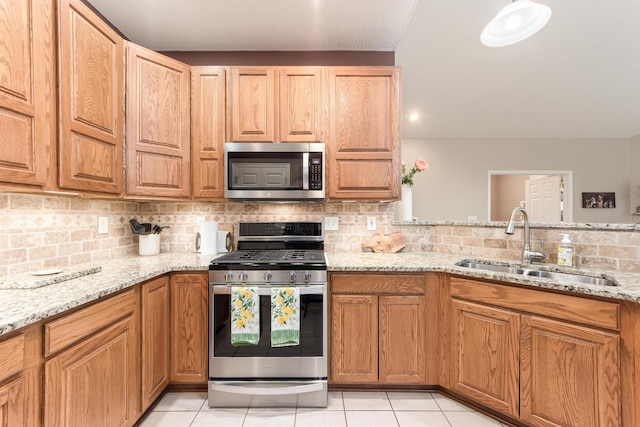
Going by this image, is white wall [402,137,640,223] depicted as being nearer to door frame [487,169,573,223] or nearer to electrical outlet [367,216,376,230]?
door frame [487,169,573,223]

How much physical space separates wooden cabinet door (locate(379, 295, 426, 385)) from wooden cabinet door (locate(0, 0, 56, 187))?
201cm

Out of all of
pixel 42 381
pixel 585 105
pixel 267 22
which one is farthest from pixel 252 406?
pixel 585 105

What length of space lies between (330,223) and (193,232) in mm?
1220

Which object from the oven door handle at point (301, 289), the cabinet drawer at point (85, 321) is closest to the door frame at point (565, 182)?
the oven door handle at point (301, 289)

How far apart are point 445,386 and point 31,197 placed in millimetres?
2786

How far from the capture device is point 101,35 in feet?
5.58

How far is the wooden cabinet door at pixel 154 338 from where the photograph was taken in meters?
1.66

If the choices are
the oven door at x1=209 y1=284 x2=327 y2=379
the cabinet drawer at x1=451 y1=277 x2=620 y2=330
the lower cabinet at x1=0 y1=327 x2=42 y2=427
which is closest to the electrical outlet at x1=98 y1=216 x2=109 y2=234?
the oven door at x1=209 y1=284 x2=327 y2=379

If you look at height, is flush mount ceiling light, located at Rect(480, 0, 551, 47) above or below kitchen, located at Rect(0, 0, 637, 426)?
above

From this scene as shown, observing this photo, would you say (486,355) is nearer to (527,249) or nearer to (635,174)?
(527,249)

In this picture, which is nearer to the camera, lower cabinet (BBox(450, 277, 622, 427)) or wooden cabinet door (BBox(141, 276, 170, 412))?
lower cabinet (BBox(450, 277, 622, 427))

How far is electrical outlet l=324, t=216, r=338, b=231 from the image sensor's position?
253 centimetres

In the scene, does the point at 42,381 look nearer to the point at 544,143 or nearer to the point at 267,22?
the point at 267,22

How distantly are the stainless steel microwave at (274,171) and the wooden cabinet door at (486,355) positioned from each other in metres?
1.28
